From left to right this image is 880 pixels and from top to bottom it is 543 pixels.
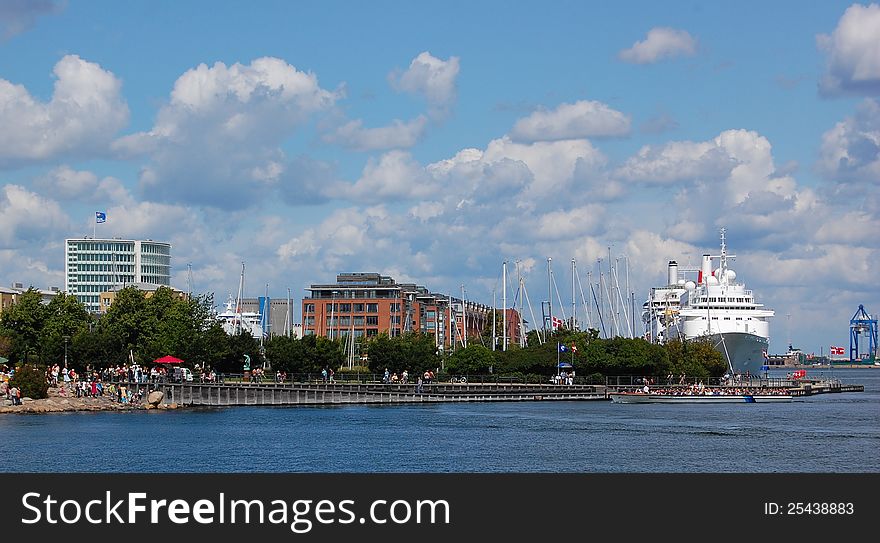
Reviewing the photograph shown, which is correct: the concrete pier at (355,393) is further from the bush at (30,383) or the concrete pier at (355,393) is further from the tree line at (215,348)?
the bush at (30,383)

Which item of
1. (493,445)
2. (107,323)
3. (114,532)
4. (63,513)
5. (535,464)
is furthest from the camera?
(107,323)

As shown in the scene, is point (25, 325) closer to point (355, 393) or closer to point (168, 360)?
point (168, 360)

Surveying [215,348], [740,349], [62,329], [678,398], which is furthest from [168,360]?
[740,349]

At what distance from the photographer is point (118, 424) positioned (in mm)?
89188

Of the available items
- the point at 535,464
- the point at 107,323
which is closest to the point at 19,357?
the point at 107,323

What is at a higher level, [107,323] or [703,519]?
[107,323]

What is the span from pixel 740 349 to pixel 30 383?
106 m

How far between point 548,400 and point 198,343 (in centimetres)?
3430

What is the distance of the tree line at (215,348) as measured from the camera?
123000 millimetres

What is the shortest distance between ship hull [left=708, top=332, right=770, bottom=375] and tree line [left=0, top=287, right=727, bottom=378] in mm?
22051

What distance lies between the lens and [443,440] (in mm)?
79500

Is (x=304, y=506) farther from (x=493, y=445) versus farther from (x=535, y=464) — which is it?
(x=493, y=445)

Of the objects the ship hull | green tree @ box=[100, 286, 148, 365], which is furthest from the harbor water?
the ship hull

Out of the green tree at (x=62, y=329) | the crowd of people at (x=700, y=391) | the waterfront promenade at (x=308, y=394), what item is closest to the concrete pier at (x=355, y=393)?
the waterfront promenade at (x=308, y=394)
